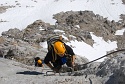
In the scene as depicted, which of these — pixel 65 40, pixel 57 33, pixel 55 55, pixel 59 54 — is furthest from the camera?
pixel 57 33

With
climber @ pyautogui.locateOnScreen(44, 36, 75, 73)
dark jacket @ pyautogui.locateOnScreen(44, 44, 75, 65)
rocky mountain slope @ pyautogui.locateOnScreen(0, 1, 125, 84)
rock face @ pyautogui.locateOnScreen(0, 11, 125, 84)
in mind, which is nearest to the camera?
rocky mountain slope @ pyautogui.locateOnScreen(0, 1, 125, 84)

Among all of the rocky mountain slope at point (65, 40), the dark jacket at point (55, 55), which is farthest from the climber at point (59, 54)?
the rocky mountain slope at point (65, 40)

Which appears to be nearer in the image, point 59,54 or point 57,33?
point 59,54

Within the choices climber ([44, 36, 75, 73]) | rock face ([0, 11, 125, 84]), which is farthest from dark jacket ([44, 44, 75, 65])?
rock face ([0, 11, 125, 84])

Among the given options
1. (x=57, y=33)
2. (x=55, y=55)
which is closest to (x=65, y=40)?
(x=57, y=33)

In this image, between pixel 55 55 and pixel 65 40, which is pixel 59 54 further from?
pixel 65 40

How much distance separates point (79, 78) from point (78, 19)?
4877 cm

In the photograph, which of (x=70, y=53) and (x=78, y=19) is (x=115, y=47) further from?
(x=70, y=53)

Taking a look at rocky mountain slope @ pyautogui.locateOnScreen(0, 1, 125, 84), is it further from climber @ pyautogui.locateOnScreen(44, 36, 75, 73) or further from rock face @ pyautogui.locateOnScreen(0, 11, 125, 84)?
climber @ pyautogui.locateOnScreen(44, 36, 75, 73)

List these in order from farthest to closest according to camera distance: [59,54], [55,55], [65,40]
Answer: [65,40] → [55,55] → [59,54]

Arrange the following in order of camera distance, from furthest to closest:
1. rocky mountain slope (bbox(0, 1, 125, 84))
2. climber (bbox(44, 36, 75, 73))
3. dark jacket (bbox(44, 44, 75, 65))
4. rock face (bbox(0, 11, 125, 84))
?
rock face (bbox(0, 11, 125, 84)) → dark jacket (bbox(44, 44, 75, 65)) → climber (bbox(44, 36, 75, 73)) → rocky mountain slope (bbox(0, 1, 125, 84))

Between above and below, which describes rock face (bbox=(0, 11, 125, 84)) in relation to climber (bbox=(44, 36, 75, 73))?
below

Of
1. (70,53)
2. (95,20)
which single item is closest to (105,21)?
(95,20)

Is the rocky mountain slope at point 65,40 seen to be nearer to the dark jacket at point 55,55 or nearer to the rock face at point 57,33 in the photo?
the rock face at point 57,33
